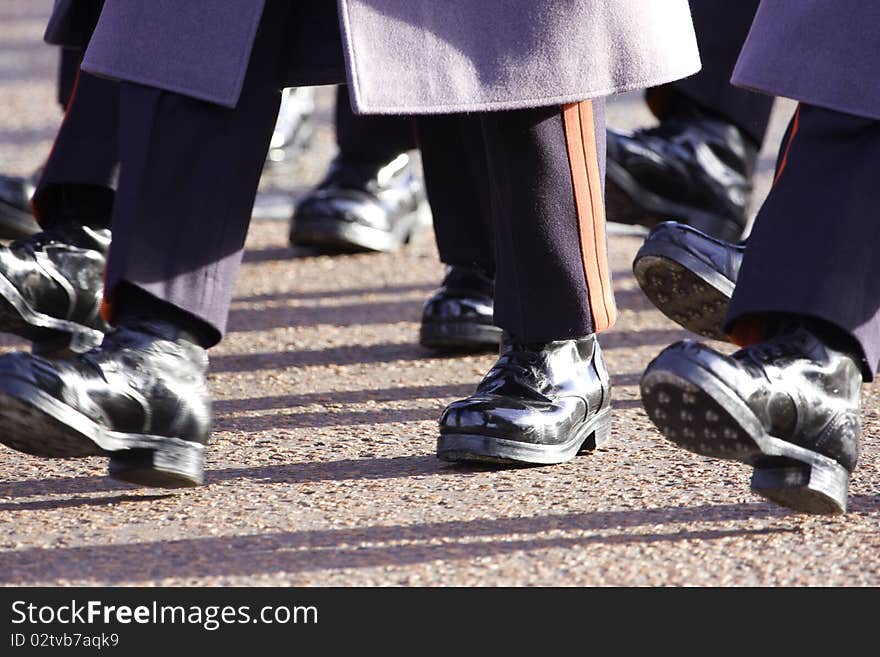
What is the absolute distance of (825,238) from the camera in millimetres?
1774

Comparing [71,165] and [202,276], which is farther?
[71,165]

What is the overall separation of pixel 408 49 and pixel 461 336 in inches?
38.9

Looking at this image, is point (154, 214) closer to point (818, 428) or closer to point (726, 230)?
point (818, 428)

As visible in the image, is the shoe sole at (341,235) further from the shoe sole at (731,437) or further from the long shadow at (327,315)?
the shoe sole at (731,437)

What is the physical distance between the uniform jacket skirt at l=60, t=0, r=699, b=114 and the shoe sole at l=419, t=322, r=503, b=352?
853mm

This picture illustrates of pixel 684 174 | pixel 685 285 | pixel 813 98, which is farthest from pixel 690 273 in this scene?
pixel 684 174

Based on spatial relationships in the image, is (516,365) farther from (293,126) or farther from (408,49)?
(293,126)

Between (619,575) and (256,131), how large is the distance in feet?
2.46

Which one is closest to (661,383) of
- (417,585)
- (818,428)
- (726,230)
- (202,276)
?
(818,428)

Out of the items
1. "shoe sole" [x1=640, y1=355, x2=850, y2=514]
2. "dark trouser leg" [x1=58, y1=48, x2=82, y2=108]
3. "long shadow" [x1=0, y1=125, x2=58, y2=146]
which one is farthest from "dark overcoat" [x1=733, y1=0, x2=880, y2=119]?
"long shadow" [x1=0, y1=125, x2=58, y2=146]

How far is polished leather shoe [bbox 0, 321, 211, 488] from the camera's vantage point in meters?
1.77

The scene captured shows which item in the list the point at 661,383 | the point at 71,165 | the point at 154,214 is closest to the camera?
the point at 661,383

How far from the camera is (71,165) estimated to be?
2584 millimetres

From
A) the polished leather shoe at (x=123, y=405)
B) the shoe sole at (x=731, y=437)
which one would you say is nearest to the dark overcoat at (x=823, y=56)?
the shoe sole at (x=731, y=437)
